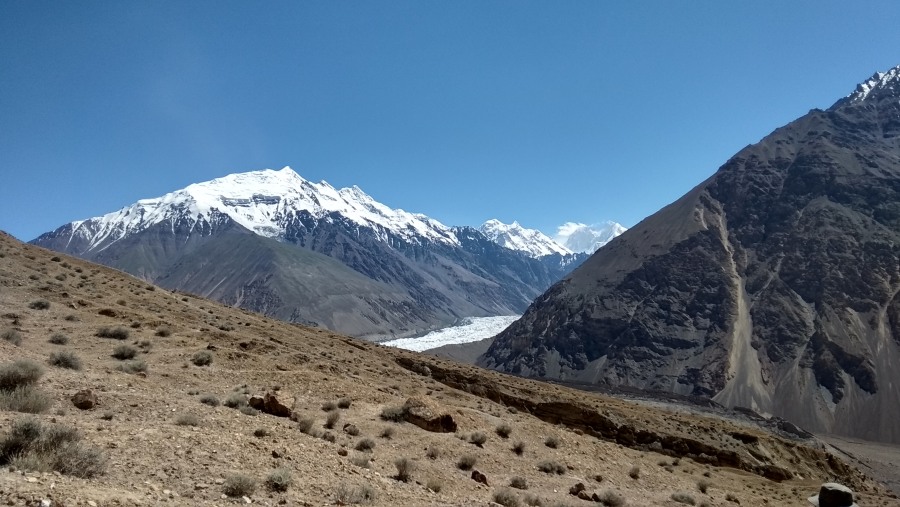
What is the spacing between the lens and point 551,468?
18359mm

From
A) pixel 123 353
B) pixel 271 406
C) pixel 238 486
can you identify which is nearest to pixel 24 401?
pixel 238 486

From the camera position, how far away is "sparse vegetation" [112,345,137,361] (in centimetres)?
1894

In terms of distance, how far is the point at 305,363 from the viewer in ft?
82.3

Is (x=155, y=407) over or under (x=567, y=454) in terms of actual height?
over

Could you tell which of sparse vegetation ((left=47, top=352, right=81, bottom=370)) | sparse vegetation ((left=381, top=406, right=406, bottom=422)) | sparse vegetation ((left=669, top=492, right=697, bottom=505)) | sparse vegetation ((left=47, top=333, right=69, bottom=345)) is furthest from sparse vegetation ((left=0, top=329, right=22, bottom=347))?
sparse vegetation ((left=669, top=492, right=697, bottom=505))

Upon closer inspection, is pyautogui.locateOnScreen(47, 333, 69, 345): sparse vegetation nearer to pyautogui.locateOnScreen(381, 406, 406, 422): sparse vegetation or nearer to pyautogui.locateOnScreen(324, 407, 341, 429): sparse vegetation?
pyautogui.locateOnScreen(324, 407, 341, 429): sparse vegetation

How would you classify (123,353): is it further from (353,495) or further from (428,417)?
(353,495)

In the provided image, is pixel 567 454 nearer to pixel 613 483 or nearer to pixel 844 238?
pixel 613 483

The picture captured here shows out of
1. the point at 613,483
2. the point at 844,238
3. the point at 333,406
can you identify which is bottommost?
the point at 613,483

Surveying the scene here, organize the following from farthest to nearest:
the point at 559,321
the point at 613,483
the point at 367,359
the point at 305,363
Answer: the point at 559,321, the point at 367,359, the point at 305,363, the point at 613,483

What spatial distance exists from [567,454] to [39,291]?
992 inches

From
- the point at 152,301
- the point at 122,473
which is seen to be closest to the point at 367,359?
the point at 152,301

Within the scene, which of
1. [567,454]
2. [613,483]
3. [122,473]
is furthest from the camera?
[567,454]

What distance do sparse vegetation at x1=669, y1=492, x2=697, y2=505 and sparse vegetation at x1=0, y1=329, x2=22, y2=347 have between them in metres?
22.4
